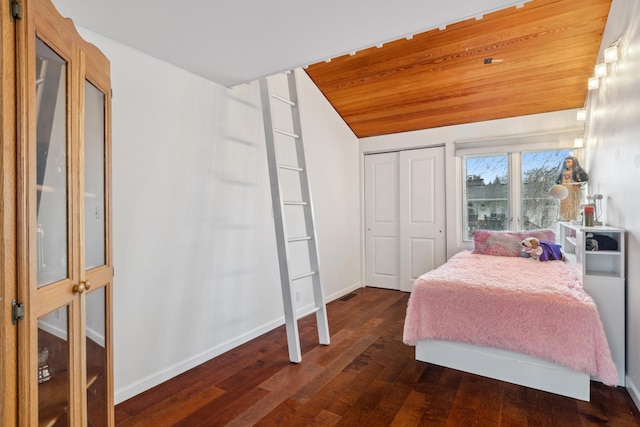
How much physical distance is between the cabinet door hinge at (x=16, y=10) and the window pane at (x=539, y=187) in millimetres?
4232

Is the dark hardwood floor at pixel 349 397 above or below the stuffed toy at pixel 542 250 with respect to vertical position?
below

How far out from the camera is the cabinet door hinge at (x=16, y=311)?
81 centimetres

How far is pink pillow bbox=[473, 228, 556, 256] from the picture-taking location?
11.1ft

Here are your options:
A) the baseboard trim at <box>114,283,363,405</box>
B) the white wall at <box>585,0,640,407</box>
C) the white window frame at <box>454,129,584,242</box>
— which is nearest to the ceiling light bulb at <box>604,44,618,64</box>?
the white wall at <box>585,0,640,407</box>

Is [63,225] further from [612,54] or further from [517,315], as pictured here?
[612,54]

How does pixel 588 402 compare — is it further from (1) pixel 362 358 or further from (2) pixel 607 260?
(1) pixel 362 358

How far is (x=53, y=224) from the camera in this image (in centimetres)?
104

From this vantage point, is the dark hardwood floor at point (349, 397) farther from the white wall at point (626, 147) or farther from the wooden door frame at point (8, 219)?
the wooden door frame at point (8, 219)

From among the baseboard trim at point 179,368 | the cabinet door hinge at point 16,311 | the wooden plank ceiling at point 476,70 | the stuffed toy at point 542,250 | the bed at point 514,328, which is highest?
the wooden plank ceiling at point 476,70

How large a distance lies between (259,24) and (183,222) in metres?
1.34

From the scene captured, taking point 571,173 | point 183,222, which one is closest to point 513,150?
point 571,173

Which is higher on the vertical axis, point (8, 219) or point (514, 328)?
point (8, 219)

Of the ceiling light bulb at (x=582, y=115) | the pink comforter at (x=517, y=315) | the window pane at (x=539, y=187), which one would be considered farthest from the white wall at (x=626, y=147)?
the window pane at (x=539, y=187)

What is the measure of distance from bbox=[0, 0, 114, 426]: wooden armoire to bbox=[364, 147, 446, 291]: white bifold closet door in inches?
141
